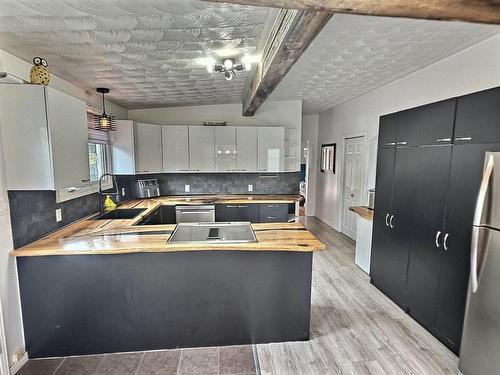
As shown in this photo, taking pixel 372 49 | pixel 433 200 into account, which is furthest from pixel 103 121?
pixel 433 200

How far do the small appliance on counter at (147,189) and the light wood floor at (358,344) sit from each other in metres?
3.11

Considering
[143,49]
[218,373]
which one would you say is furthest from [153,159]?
[218,373]

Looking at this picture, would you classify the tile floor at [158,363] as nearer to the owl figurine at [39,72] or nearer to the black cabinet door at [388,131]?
the owl figurine at [39,72]

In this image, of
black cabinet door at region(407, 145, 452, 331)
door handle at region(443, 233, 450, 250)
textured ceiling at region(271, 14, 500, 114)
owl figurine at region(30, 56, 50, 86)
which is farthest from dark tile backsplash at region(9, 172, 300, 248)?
door handle at region(443, 233, 450, 250)

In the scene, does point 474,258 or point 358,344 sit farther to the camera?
point 358,344

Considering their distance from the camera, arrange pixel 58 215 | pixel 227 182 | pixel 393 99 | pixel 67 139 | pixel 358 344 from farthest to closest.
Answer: pixel 227 182 → pixel 393 99 → pixel 58 215 → pixel 358 344 → pixel 67 139

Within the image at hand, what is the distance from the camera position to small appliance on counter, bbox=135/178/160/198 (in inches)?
182

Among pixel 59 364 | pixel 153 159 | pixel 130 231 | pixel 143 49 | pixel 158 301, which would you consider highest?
pixel 143 49

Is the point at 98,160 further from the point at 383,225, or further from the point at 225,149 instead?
the point at 383,225

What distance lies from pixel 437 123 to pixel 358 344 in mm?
2042

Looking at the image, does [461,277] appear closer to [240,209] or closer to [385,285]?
[385,285]

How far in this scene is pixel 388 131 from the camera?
302 centimetres

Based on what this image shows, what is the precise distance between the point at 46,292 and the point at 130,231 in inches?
30.0

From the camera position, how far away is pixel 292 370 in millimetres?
2059
